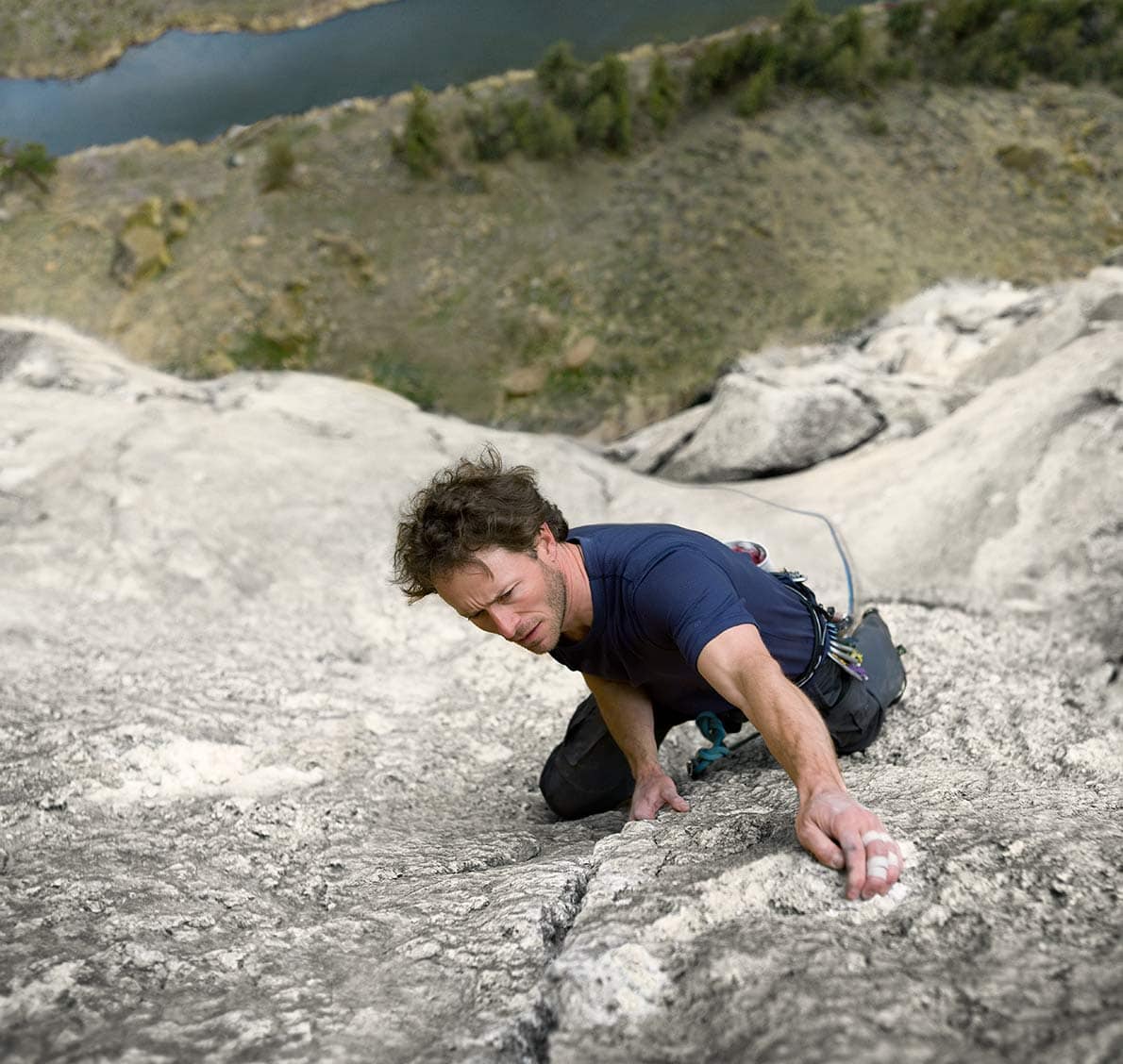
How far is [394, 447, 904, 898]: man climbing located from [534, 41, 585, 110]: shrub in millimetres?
20858

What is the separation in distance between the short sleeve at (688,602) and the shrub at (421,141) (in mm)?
19331

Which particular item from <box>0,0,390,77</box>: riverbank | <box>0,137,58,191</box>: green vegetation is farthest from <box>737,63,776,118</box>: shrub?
<box>0,0,390,77</box>: riverbank

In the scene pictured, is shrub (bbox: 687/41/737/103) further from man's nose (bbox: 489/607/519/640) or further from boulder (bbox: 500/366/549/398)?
man's nose (bbox: 489/607/519/640)

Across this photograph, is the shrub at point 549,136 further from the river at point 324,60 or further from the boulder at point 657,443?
the boulder at point 657,443

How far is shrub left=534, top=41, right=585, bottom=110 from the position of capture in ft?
68.6

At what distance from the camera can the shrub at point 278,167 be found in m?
19.1

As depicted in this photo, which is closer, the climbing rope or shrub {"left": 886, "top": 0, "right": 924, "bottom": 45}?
the climbing rope

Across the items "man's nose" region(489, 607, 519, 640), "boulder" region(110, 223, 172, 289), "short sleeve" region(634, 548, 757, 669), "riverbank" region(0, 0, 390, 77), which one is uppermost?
"riverbank" region(0, 0, 390, 77)

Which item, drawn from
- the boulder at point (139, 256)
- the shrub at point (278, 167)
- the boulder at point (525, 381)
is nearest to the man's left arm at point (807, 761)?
the boulder at point (525, 381)

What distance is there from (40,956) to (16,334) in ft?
35.3

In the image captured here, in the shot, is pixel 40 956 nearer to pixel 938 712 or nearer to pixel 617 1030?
pixel 617 1030

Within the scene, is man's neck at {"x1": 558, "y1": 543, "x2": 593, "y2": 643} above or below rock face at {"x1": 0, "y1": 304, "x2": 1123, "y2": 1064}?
above

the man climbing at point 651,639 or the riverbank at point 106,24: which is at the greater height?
the riverbank at point 106,24

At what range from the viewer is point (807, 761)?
2.14m
